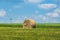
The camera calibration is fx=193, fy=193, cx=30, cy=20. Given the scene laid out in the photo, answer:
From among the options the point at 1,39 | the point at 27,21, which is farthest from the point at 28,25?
the point at 1,39

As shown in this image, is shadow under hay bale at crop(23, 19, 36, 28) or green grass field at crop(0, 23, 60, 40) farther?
shadow under hay bale at crop(23, 19, 36, 28)

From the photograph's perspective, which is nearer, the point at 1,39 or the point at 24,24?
the point at 1,39

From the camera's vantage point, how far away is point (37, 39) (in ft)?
47.0

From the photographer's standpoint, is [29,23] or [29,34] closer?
[29,34]

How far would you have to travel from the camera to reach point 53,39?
14273mm

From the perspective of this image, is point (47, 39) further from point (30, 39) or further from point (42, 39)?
point (30, 39)

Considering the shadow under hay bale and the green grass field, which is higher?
the shadow under hay bale

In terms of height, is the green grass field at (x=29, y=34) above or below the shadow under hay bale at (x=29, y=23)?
below

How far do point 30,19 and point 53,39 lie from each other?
12.8 meters

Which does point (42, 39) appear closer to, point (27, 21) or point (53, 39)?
point (53, 39)

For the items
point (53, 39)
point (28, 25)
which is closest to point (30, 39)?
point (53, 39)

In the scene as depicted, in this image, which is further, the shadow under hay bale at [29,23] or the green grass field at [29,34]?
the shadow under hay bale at [29,23]

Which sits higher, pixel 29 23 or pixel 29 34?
pixel 29 23

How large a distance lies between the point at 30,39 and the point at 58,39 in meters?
2.08
